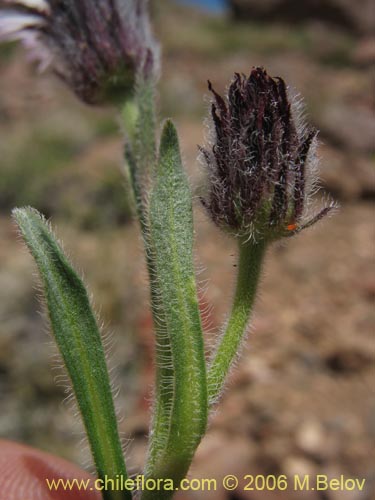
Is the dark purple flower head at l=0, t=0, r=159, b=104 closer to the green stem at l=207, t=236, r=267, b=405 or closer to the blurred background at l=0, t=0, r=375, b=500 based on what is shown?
the blurred background at l=0, t=0, r=375, b=500

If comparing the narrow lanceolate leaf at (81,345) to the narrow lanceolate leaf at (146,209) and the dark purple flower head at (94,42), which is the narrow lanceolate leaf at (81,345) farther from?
the dark purple flower head at (94,42)

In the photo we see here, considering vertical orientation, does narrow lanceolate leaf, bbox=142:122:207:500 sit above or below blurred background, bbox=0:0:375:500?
above

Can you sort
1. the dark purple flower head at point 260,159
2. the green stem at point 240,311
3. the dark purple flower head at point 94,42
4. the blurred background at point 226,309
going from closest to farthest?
the dark purple flower head at point 260,159 < the green stem at point 240,311 < the dark purple flower head at point 94,42 < the blurred background at point 226,309

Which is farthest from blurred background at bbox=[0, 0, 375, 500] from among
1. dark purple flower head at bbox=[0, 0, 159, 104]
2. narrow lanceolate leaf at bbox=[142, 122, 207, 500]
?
dark purple flower head at bbox=[0, 0, 159, 104]

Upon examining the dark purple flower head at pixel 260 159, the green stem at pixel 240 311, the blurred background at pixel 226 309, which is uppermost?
the dark purple flower head at pixel 260 159

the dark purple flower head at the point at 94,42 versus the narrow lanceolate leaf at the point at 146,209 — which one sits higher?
the dark purple flower head at the point at 94,42

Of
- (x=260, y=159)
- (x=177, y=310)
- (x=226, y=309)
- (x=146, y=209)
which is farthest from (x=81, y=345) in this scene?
(x=226, y=309)

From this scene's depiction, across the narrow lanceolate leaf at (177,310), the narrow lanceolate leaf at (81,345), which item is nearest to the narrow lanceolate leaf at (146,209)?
the narrow lanceolate leaf at (177,310)
